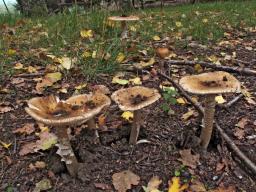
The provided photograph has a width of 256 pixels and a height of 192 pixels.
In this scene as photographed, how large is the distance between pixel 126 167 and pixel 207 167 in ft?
1.86

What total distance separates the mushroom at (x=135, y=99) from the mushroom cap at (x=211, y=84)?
0.72ft

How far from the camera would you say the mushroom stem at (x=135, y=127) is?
2589mm

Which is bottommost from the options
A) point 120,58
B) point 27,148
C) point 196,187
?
point 196,187

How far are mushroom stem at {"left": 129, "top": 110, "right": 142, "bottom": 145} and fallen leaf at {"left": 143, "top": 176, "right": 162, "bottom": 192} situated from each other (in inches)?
13.1

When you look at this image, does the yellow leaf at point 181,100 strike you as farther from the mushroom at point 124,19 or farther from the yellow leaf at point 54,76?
the mushroom at point 124,19

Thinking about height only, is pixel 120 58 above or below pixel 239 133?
above

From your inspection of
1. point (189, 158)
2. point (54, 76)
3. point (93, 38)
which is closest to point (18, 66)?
point (54, 76)

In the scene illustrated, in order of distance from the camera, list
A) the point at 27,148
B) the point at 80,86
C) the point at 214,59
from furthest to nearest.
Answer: the point at 214,59, the point at 80,86, the point at 27,148

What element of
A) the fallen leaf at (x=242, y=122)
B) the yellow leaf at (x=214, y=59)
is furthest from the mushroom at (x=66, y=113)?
the yellow leaf at (x=214, y=59)

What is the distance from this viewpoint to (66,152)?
236 cm

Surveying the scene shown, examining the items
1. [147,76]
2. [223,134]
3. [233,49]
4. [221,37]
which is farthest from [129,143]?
[221,37]

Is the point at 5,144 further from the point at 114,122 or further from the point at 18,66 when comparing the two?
the point at 18,66

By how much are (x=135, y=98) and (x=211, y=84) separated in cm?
49

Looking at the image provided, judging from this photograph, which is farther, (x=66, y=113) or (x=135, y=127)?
(x=135, y=127)
